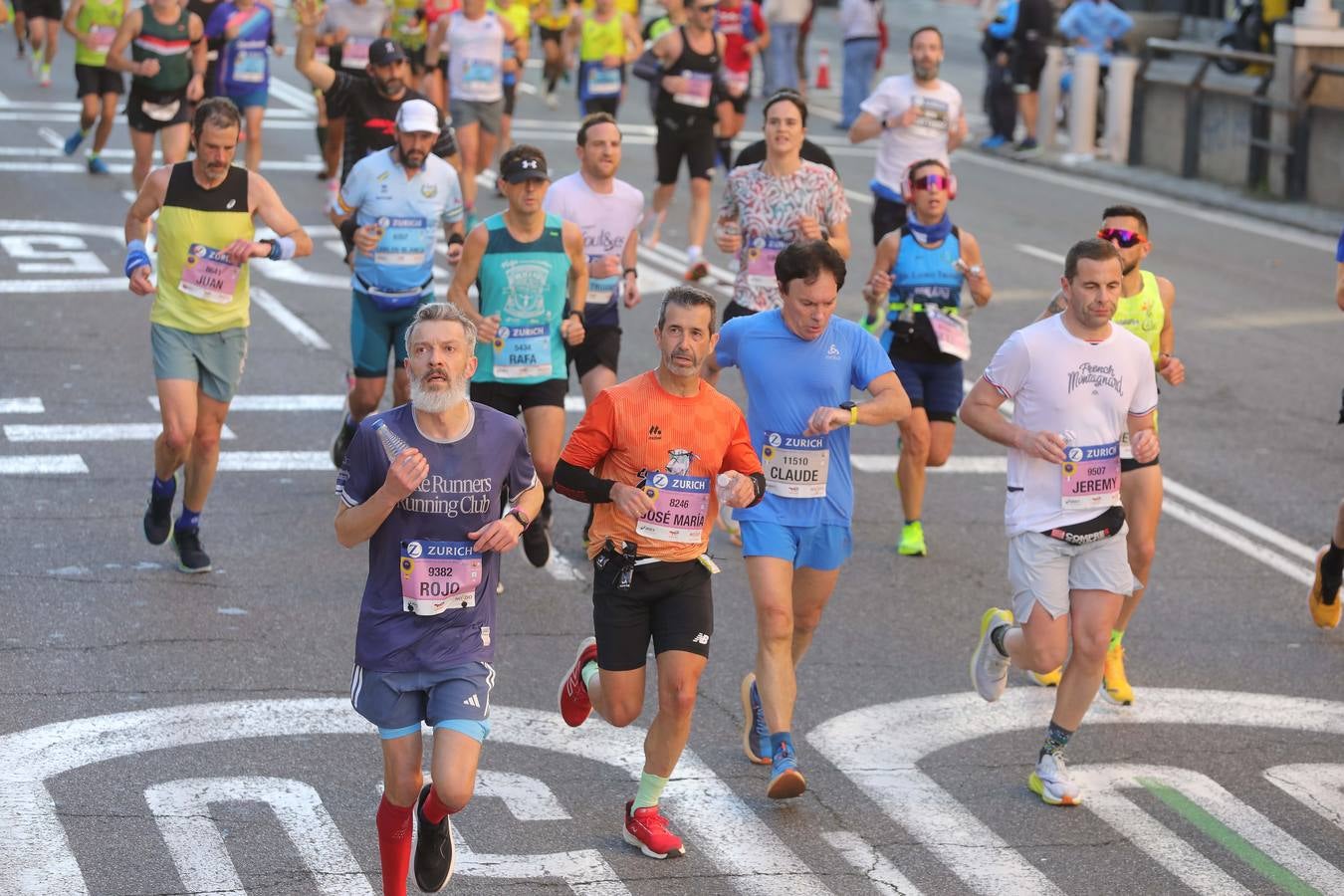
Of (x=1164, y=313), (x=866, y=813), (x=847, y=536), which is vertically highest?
(x=1164, y=313)

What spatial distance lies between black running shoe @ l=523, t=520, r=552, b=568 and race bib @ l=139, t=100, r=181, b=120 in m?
9.25

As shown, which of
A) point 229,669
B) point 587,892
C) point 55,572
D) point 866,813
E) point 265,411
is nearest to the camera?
point 587,892

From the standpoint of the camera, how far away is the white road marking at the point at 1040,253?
63.2ft

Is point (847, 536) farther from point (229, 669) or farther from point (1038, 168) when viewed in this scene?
point (1038, 168)

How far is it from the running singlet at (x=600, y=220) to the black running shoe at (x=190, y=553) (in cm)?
226

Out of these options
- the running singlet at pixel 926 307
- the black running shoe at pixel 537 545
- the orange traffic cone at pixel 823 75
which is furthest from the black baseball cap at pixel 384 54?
the orange traffic cone at pixel 823 75

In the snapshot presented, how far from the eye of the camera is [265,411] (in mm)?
12875

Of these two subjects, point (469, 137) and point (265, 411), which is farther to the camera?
point (469, 137)

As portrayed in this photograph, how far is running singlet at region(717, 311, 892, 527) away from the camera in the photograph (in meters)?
7.52

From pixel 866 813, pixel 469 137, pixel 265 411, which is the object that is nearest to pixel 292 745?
pixel 866 813

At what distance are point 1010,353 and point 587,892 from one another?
8.00 feet

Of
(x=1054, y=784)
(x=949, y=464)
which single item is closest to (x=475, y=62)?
(x=949, y=464)

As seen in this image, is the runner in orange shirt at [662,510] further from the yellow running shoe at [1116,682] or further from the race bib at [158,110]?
the race bib at [158,110]

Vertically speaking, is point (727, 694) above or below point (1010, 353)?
below
